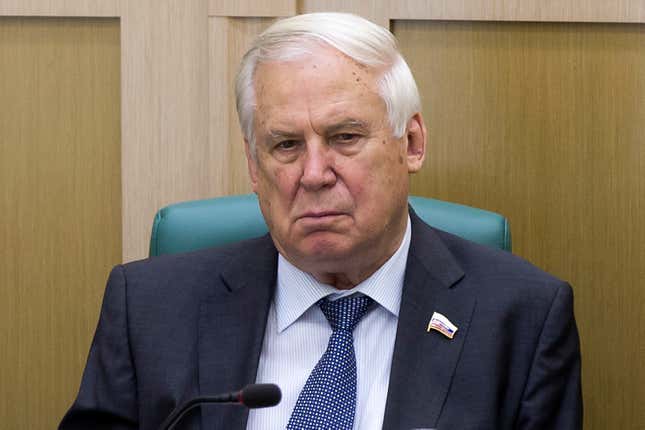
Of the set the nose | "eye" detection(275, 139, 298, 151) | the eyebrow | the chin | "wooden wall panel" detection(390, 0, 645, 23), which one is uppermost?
"wooden wall panel" detection(390, 0, 645, 23)

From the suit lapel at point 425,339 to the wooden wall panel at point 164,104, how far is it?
77 centimetres

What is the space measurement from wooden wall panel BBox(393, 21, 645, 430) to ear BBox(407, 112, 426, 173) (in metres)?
0.55

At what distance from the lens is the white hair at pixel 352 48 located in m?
1.86

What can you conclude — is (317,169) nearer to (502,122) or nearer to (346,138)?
(346,138)

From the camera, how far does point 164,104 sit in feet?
8.51

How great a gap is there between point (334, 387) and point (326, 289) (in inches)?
8.0

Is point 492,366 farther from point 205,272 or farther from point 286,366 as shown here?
point 205,272

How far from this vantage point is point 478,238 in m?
2.14

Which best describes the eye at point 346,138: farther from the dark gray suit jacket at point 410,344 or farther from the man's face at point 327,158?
the dark gray suit jacket at point 410,344

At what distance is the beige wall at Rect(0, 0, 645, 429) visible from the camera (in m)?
2.42

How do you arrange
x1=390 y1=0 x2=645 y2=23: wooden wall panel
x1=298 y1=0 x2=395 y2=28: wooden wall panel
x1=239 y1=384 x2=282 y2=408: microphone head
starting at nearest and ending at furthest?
x1=239 y1=384 x2=282 y2=408: microphone head → x1=390 y1=0 x2=645 y2=23: wooden wall panel → x1=298 y1=0 x2=395 y2=28: wooden wall panel

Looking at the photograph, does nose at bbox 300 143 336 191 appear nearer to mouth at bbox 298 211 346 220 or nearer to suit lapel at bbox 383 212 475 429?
mouth at bbox 298 211 346 220

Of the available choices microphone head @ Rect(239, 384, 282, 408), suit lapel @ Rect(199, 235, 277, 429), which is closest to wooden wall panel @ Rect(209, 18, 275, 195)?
suit lapel @ Rect(199, 235, 277, 429)

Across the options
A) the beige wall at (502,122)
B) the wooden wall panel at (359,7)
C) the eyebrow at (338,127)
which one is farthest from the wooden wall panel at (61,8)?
the eyebrow at (338,127)
